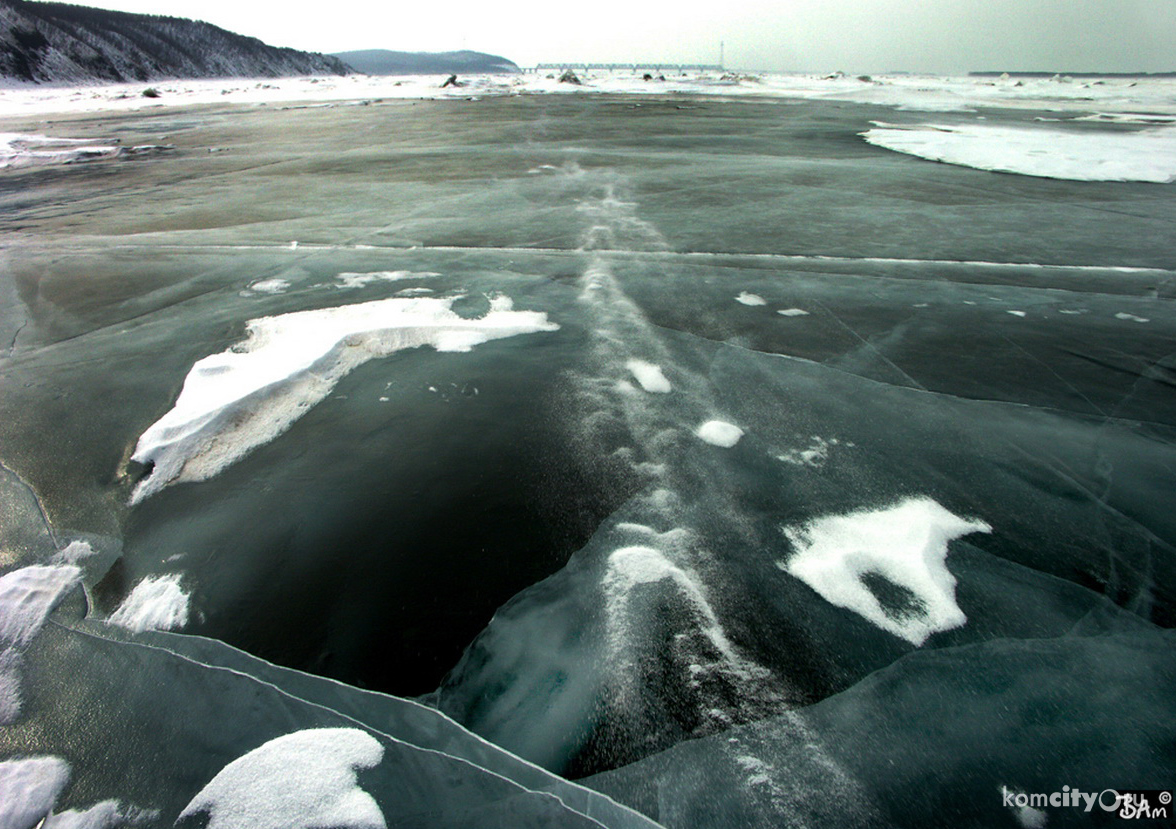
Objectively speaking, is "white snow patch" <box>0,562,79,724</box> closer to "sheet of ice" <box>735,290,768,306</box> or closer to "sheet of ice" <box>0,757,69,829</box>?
"sheet of ice" <box>0,757,69,829</box>

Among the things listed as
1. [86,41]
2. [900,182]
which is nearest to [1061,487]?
[900,182]

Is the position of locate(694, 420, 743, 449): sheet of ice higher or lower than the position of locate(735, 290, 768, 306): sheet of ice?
lower

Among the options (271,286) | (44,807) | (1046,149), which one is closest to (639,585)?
(44,807)

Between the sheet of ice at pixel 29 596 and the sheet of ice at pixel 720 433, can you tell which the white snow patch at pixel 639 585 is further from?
the sheet of ice at pixel 29 596

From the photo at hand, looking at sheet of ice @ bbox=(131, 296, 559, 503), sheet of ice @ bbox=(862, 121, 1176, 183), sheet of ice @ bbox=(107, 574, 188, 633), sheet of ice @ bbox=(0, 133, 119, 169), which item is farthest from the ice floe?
sheet of ice @ bbox=(0, 133, 119, 169)

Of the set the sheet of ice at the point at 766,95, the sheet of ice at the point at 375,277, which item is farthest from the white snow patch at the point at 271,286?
the sheet of ice at the point at 766,95

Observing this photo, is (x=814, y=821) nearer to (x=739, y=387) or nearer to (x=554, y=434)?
(x=554, y=434)
